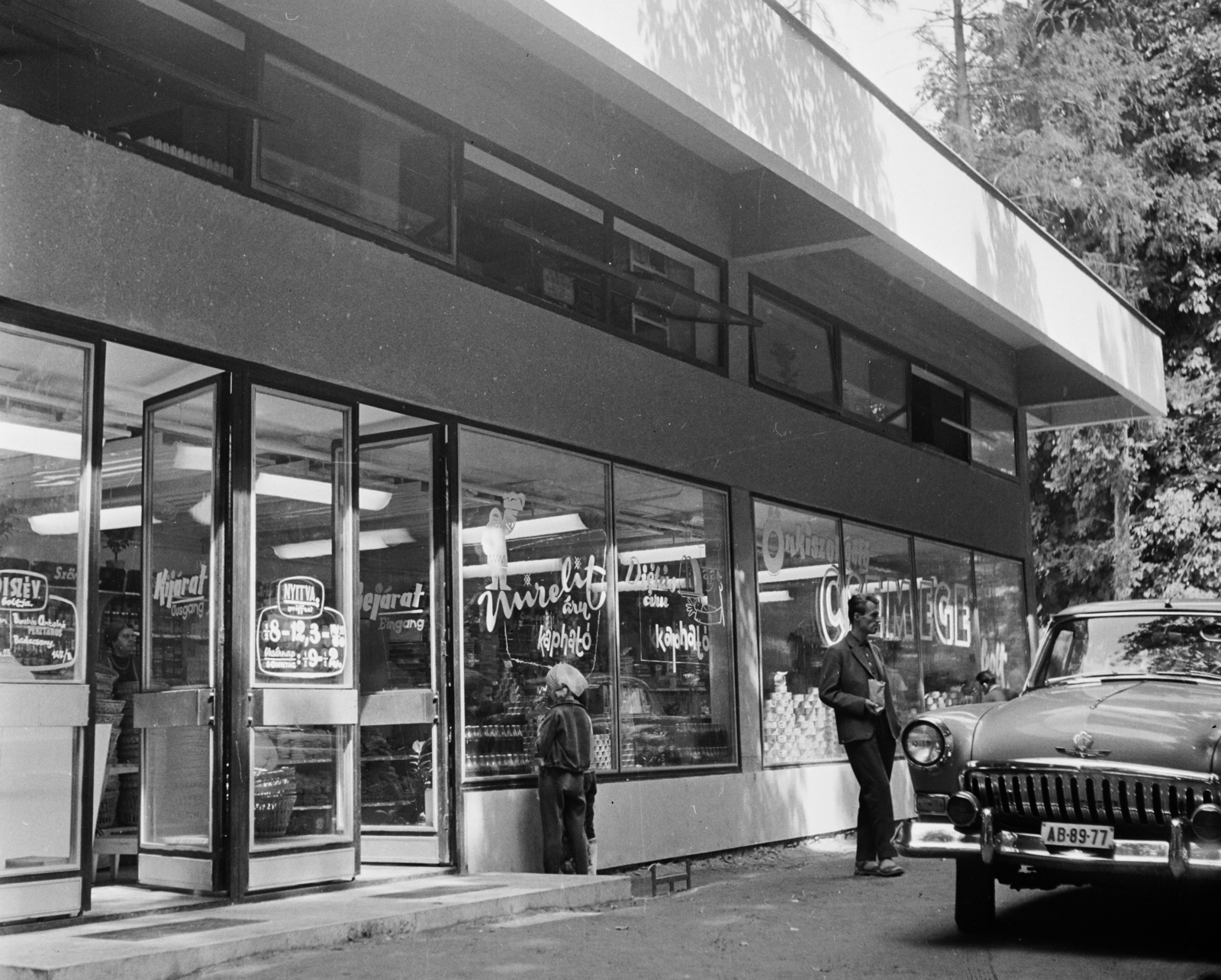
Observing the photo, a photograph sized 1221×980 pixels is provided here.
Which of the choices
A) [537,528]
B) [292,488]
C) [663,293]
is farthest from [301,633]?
[663,293]

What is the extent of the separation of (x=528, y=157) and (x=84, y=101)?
3.74m

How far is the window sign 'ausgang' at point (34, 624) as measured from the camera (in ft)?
23.5

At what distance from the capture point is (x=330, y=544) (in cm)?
890

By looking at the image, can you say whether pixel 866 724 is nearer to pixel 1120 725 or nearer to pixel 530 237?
pixel 1120 725

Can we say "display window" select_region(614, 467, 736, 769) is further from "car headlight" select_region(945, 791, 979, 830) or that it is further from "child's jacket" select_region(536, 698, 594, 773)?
"car headlight" select_region(945, 791, 979, 830)

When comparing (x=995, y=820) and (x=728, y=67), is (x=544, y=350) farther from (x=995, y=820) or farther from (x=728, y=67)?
(x=995, y=820)

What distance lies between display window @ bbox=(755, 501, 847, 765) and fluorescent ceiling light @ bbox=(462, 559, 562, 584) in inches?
114

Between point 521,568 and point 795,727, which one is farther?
point 795,727

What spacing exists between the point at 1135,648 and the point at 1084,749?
1382 mm

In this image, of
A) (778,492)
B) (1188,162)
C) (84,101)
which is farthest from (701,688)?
(1188,162)

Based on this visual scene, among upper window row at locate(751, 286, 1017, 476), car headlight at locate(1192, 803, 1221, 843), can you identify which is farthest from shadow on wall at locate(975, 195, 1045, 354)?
car headlight at locate(1192, 803, 1221, 843)

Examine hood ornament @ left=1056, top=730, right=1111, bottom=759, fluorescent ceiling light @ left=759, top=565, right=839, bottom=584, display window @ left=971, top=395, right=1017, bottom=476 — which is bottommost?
hood ornament @ left=1056, top=730, right=1111, bottom=759

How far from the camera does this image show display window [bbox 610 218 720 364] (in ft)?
37.9

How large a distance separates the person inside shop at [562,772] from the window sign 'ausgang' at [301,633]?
1.50m
